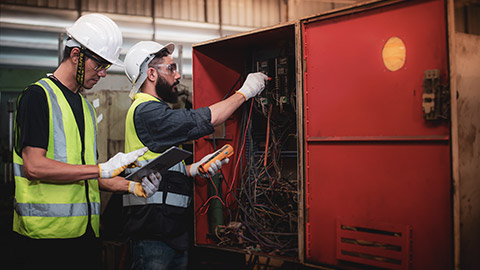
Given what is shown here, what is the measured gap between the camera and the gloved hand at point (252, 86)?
215 centimetres

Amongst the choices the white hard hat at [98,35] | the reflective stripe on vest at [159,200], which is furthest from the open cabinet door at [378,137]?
the white hard hat at [98,35]

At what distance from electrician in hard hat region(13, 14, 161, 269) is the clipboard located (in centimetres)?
7

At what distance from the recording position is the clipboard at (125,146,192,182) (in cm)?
170

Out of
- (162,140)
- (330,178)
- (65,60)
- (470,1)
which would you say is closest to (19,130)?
(65,60)

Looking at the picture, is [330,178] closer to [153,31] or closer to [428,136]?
[428,136]

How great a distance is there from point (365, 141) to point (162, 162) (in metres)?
1.01

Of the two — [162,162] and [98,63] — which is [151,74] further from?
[162,162]

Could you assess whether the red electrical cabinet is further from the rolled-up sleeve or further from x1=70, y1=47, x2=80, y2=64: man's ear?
x1=70, y1=47, x2=80, y2=64: man's ear

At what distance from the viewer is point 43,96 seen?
5.41ft

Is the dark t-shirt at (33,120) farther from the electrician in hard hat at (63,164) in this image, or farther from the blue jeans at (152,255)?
the blue jeans at (152,255)

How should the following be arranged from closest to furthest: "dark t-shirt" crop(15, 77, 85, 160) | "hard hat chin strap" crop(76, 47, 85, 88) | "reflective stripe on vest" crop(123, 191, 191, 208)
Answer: "dark t-shirt" crop(15, 77, 85, 160) → "hard hat chin strap" crop(76, 47, 85, 88) → "reflective stripe on vest" crop(123, 191, 191, 208)

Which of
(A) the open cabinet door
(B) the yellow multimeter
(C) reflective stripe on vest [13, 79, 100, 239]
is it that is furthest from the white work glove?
(C) reflective stripe on vest [13, 79, 100, 239]

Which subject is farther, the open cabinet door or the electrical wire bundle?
the electrical wire bundle

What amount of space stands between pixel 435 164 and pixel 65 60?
1825mm
